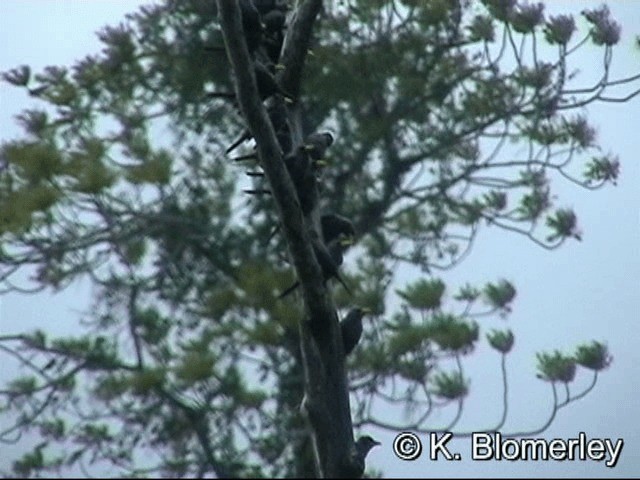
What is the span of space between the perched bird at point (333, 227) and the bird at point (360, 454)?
0.27 meters

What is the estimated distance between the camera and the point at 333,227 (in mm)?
1778

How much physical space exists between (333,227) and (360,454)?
1.03 ft

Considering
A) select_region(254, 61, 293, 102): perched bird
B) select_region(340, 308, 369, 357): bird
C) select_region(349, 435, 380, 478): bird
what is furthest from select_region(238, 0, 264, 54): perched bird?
select_region(349, 435, 380, 478): bird

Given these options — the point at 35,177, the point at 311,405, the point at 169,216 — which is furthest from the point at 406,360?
the point at 311,405

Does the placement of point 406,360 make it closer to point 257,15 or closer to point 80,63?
point 80,63

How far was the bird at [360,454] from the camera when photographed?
161 cm

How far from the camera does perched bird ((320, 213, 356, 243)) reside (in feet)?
5.79

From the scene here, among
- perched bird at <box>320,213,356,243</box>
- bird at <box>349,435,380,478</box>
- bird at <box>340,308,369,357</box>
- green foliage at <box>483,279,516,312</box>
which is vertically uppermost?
green foliage at <box>483,279,516,312</box>

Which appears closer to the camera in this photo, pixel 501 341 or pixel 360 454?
pixel 360 454

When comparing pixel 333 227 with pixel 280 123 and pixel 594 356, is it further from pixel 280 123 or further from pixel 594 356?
pixel 594 356

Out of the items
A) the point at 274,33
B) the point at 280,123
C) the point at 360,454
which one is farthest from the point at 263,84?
the point at 360,454

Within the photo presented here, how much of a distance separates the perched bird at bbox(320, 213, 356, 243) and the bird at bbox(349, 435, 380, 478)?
0.88 feet

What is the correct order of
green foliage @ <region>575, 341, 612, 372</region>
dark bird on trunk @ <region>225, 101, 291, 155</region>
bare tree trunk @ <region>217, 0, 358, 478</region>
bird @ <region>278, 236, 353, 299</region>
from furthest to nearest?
green foliage @ <region>575, 341, 612, 372</region>
dark bird on trunk @ <region>225, 101, 291, 155</region>
bird @ <region>278, 236, 353, 299</region>
bare tree trunk @ <region>217, 0, 358, 478</region>

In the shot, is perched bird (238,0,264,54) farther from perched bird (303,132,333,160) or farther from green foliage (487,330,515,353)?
green foliage (487,330,515,353)
